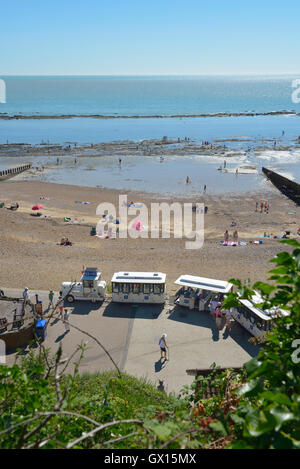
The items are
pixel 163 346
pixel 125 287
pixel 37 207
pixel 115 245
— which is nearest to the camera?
pixel 163 346

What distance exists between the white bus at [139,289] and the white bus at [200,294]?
2.54ft

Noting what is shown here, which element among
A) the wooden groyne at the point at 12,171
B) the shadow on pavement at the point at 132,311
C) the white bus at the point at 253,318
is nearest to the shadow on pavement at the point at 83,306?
the shadow on pavement at the point at 132,311

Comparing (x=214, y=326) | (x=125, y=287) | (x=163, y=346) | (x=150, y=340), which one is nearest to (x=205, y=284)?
(x=214, y=326)

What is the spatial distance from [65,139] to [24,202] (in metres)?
49.7

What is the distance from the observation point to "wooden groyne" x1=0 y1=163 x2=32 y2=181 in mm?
53600

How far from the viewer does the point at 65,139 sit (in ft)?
284

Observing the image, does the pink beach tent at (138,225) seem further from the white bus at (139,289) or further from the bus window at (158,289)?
the bus window at (158,289)

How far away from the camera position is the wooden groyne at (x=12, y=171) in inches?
2110

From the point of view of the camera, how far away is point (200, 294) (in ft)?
55.6

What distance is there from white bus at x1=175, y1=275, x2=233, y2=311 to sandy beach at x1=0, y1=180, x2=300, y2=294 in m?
2.32

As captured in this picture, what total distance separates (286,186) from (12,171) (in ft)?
120

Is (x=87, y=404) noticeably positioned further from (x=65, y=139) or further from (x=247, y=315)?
(x=65, y=139)

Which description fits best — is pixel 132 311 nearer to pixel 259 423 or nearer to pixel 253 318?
pixel 253 318
